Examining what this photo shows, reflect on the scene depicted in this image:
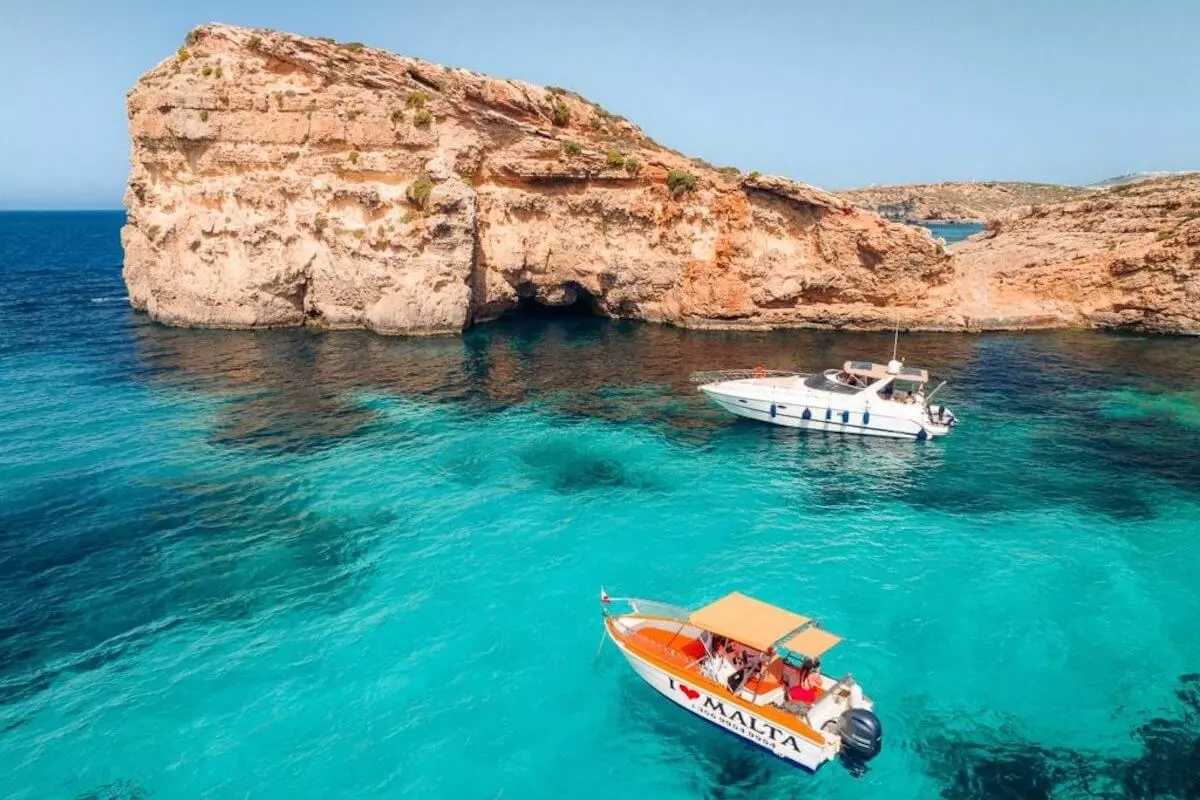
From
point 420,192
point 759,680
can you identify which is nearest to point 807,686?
point 759,680

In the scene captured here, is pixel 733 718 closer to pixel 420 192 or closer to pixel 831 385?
pixel 831 385

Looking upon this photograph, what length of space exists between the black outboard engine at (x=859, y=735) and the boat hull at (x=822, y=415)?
23533 mm

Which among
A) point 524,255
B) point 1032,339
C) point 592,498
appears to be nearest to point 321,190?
point 524,255

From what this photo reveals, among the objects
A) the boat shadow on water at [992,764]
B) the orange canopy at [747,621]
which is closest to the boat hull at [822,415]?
the boat shadow on water at [992,764]

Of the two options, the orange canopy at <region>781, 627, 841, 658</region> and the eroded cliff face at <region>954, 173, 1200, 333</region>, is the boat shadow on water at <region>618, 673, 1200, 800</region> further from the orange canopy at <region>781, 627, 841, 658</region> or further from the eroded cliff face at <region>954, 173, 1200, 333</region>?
the eroded cliff face at <region>954, 173, 1200, 333</region>

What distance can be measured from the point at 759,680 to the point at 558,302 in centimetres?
5036

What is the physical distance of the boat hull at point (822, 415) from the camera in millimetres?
37531

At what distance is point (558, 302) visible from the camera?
214 feet

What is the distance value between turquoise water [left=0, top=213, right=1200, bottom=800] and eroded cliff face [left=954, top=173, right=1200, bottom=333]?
15.4m

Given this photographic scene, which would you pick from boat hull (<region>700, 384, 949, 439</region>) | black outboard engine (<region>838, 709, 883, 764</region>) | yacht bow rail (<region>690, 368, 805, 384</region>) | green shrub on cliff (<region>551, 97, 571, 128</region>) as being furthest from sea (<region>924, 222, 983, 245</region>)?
black outboard engine (<region>838, 709, 883, 764</region>)

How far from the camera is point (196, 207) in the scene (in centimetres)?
5556

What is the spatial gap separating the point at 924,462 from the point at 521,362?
87.2 feet

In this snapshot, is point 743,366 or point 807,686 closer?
point 807,686

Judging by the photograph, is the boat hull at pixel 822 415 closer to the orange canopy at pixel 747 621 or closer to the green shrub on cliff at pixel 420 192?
the orange canopy at pixel 747 621
